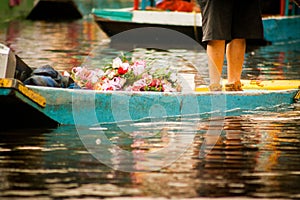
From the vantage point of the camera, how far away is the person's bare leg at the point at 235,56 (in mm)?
9047

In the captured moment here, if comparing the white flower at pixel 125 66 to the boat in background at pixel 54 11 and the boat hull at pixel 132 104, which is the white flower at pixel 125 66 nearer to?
the boat hull at pixel 132 104

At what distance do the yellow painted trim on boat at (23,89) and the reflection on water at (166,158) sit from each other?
0.22 m

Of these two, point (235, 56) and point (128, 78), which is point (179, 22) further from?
point (128, 78)

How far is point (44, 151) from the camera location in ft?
23.1

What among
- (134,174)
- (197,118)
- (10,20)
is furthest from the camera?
(10,20)

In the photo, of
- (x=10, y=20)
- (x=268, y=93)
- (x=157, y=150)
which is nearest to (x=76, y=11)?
(x=10, y=20)

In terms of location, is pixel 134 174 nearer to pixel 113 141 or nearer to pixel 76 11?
pixel 113 141

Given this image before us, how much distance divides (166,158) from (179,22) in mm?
10585

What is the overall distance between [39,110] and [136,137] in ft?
2.49

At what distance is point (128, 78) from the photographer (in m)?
8.59

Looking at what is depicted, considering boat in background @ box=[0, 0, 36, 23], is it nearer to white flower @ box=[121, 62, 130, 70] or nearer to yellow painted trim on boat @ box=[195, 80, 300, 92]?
yellow painted trim on boat @ box=[195, 80, 300, 92]

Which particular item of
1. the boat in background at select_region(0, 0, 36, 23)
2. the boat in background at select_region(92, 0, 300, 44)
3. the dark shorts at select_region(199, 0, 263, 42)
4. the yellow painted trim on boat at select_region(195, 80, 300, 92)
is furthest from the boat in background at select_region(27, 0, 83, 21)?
the dark shorts at select_region(199, 0, 263, 42)

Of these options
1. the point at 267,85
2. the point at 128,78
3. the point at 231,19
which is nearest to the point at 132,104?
the point at 128,78

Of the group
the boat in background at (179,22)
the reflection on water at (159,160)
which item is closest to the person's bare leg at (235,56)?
the reflection on water at (159,160)
